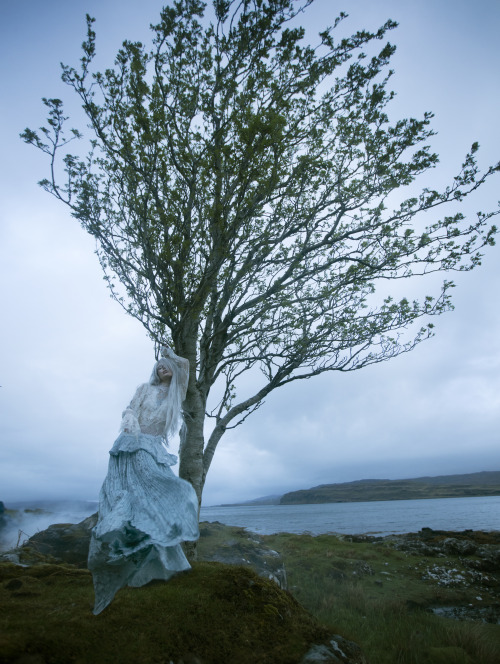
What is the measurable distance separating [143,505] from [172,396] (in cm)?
189

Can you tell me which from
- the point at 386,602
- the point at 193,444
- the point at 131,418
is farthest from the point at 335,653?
the point at 386,602

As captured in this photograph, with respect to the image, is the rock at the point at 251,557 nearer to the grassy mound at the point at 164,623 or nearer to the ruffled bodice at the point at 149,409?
the grassy mound at the point at 164,623

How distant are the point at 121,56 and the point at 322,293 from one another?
7307 mm

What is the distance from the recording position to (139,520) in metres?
4.93

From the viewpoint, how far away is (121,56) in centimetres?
895

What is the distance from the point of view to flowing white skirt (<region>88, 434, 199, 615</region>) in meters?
4.66

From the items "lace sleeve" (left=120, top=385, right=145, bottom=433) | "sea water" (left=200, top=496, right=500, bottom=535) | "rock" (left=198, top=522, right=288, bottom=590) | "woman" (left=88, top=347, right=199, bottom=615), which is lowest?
"sea water" (left=200, top=496, right=500, bottom=535)

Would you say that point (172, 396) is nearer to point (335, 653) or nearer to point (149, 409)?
point (149, 409)

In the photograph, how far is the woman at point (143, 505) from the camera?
15.3ft

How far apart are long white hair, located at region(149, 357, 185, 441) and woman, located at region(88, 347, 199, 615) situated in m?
0.02

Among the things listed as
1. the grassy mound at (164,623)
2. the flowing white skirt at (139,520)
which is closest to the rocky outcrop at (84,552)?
the grassy mound at (164,623)

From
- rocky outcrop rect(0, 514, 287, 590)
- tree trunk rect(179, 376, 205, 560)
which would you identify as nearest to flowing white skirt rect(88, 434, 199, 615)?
tree trunk rect(179, 376, 205, 560)

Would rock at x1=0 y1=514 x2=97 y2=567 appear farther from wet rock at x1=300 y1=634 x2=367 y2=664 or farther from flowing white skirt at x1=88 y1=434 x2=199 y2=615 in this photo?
wet rock at x1=300 y1=634 x2=367 y2=664

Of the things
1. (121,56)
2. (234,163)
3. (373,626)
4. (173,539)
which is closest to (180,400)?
(173,539)
